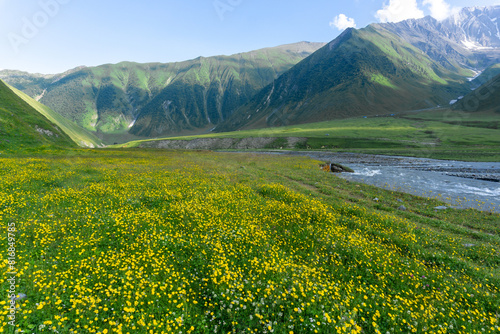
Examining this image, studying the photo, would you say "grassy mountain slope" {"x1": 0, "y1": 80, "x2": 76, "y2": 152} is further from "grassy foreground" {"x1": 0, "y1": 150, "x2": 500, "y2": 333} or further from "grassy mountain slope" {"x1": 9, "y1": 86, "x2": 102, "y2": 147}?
"grassy mountain slope" {"x1": 9, "y1": 86, "x2": 102, "y2": 147}

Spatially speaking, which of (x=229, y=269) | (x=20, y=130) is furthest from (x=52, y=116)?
(x=229, y=269)

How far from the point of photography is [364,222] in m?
14.6

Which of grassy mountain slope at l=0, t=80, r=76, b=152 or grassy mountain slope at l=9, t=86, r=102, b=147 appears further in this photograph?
grassy mountain slope at l=9, t=86, r=102, b=147

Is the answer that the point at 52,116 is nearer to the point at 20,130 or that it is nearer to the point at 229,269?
the point at 20,130

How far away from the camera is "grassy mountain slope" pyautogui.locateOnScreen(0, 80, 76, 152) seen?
44.3 metres

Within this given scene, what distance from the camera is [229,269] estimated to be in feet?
26.5

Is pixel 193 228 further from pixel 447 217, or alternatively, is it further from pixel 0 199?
pixel 447 217

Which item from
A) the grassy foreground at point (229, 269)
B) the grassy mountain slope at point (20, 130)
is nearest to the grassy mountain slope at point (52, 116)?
the grassy mountain slope at point (20, 130)

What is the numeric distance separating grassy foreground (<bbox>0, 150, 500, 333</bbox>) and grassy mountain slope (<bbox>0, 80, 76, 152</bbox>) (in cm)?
4109

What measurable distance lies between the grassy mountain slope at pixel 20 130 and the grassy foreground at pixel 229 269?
135 feet

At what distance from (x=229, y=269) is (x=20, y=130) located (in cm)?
6878

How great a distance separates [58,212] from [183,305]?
1025cm

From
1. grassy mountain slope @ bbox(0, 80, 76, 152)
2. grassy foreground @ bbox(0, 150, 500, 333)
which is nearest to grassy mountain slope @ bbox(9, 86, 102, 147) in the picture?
grassy mountain slope @ bbox(0, 80, 76, 152)

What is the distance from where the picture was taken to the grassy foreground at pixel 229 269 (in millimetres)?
6094
